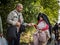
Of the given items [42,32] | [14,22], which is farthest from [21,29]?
[42,32]

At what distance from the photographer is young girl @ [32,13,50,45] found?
1001 cm

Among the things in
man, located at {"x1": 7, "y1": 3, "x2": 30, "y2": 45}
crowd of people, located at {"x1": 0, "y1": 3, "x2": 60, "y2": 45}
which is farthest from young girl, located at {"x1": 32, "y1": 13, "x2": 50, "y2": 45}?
man, located at {"x1": 7, "y1": 3, "x2": 30, "y2": 45}

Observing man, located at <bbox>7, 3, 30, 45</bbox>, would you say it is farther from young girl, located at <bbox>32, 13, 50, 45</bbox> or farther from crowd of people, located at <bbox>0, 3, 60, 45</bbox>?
young girl, located at <bbox>32, 13, 50, 45</bbox>

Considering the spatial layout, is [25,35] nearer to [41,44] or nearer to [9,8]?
[41,44]

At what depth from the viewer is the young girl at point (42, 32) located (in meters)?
10.0

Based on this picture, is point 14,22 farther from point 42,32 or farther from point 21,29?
point 42,32

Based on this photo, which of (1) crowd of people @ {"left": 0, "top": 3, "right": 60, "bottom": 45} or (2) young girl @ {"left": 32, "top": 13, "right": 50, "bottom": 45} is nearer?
(1) crowd of people @ {"left": 0, "top": 3, "right": 60, "bottom": 45}

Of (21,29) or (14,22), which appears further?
(21,29)

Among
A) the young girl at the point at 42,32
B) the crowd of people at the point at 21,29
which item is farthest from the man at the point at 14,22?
the young girl at the point at 42,32

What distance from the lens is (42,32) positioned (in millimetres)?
10000

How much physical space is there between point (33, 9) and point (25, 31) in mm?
2942

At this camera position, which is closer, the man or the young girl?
the man

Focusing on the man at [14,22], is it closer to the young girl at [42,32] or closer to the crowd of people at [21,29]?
the crowd of people at [21,29]

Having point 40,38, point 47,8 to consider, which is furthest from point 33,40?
point 47,8
